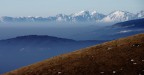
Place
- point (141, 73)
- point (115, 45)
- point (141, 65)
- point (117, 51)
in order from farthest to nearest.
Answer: point (115, 45) → point (117, 51) → point (141, 65) → point (141, 73)

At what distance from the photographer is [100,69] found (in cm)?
3803

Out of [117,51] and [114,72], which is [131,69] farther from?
[117,51]

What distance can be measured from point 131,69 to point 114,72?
183 centimetres

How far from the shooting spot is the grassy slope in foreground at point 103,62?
37031mm

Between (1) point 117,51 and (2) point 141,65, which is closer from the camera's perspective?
(2) point 141,65

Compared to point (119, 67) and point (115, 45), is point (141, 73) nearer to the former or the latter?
point (119, 67)

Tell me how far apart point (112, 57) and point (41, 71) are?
868 centimetres

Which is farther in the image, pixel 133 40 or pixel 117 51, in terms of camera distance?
pixel 133 40

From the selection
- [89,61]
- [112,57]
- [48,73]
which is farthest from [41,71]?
[112,57]

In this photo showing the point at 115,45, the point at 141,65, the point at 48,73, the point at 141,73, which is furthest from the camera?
the point at 115,45

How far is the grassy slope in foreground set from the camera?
37.0 meters

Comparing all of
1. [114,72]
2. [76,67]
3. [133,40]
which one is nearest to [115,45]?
[133,40]

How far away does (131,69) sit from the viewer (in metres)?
36.2

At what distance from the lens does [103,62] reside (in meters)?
40.8
